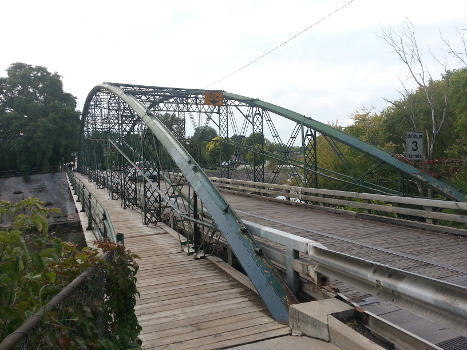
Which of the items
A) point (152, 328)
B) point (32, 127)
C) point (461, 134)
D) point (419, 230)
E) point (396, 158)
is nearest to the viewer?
point (152, 328)

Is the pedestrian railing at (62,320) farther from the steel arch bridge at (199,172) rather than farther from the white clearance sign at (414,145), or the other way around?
the white clearance sign at (414,145)

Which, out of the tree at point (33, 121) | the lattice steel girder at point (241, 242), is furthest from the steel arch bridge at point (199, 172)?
the tree at point (33, 121)

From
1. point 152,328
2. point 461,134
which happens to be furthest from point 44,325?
point 461,134

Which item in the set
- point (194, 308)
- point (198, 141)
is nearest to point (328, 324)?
point (194, 308)

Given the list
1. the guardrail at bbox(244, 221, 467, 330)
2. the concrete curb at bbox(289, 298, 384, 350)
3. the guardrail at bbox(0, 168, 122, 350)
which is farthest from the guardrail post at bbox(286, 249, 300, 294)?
the guardrail at bbox(0, 168, 122, 350)

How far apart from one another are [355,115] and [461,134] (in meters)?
10.4

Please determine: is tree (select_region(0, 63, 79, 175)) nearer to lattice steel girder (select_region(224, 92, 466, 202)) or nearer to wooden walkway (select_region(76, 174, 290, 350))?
lattice steel girder (select_region(224, 92, 466, 202))

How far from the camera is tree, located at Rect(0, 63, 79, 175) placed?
167 ft

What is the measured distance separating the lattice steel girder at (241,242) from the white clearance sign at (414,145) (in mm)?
5227

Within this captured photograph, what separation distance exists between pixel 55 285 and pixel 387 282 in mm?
2824

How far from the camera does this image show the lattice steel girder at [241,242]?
204 inches

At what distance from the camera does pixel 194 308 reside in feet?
18.0

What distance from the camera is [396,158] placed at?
48.5 ft

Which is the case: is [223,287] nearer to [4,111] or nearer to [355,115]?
[355,115]
